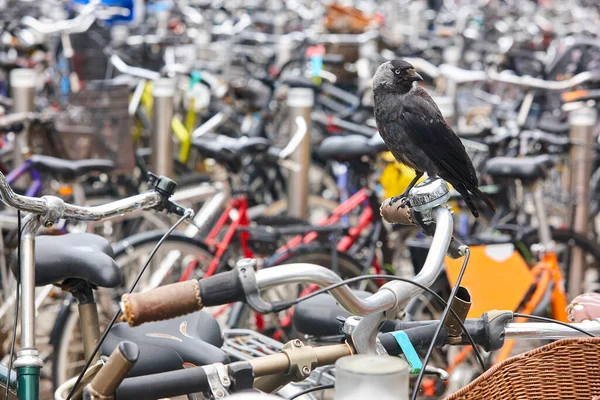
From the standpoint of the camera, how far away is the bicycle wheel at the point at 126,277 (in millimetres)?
3828

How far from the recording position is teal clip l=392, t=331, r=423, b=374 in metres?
1.72

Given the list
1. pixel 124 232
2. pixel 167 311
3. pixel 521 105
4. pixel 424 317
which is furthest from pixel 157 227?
pixel 167 311

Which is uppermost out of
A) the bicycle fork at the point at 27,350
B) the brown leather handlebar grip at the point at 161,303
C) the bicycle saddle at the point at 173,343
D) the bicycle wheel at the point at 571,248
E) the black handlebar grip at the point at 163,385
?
the brown leather handlebar grip at the point at 161,303

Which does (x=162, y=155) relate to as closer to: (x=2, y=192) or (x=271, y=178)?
(x=271, y=178)

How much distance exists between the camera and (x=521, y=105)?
724 cm

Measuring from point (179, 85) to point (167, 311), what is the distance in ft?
22.5

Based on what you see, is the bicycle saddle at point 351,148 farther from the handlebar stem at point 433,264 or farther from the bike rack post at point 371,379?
the bike rack post at point 371,379

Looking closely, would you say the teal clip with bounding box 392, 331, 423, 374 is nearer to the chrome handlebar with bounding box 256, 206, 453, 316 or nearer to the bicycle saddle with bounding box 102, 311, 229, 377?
the chrome handlebar with bounding box 256, 206, 453, 316

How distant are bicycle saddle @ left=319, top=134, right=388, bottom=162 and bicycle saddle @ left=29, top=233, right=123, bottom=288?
2.40 m

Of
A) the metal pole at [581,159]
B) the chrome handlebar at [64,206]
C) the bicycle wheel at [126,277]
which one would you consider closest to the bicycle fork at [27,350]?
the chrome handlebar at [64,206]

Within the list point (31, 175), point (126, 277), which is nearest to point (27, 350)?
point (126, 277)

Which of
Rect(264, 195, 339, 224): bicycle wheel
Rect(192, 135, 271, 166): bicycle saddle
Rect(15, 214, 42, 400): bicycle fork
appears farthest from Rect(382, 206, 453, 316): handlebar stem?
Rect(264, 195, 339, 224): bicycle wheel

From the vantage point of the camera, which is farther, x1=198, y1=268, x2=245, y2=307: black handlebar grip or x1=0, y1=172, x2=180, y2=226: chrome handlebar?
x1=0, y1=172, x2=180, y2=226: chrome handlebar

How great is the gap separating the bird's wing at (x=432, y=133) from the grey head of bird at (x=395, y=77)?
0.12 ft
